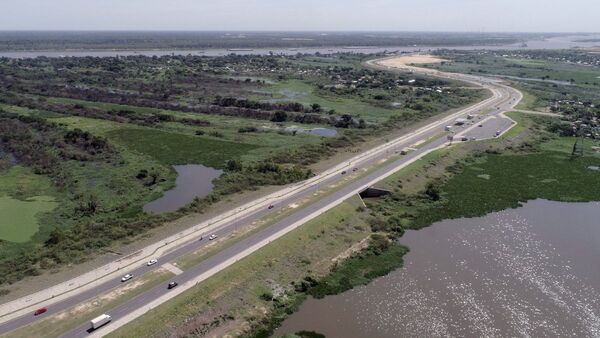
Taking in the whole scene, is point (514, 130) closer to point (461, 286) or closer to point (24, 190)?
point (461, 286)

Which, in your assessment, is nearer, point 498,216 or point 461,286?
point 461,286

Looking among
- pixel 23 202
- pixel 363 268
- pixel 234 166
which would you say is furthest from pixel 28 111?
pixel 363 268

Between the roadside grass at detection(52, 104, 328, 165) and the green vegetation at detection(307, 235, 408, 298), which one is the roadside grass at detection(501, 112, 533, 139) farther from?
the green vegetation at detection(307, 235, 408, 298)

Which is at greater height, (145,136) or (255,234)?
(145,136)

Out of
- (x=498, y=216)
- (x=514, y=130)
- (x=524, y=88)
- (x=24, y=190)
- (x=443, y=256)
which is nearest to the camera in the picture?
(x=443, y=256)

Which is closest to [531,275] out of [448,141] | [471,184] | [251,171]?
[471,184]

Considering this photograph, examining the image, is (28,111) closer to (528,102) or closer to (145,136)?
(145,136)

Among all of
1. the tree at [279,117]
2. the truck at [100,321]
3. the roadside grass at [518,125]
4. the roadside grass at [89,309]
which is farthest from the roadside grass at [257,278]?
the roadside grass at [518,125]

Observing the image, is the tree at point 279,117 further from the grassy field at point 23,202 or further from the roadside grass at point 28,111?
the grassy field at point 23,202
